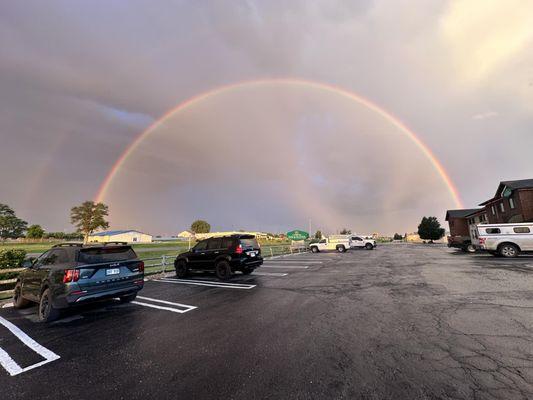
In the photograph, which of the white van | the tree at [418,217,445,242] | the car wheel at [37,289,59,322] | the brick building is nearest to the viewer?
the car wheel at [37,289,59,322]

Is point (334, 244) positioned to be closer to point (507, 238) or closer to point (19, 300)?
Result: point (507, 238)

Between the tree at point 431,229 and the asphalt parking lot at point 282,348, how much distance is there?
8022cm

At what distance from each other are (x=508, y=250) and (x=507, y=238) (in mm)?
933

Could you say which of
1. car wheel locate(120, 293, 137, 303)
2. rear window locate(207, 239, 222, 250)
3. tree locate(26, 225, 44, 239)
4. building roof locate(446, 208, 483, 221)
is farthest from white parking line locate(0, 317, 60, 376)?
tree locate(26, 225, 44, 239)

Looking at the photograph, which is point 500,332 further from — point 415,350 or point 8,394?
point 8,394

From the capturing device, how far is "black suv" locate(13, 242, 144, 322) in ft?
19.6

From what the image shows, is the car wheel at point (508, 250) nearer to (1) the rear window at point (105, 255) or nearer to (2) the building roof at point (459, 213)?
(1) the rear window at point (105, 255)

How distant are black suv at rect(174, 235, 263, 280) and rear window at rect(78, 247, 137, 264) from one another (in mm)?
4918

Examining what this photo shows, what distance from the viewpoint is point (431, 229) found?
3031 inches

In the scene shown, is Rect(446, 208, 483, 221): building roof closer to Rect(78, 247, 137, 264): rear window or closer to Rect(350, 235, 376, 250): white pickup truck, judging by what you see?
Rect(350, 235, 376, 250): white pickup truck

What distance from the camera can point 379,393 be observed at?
114 inches

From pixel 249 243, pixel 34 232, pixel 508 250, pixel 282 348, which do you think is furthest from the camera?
pixel 34 232

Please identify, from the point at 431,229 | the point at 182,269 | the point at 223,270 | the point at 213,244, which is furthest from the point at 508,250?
the point at 431,229

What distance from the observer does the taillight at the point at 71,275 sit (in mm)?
5945
